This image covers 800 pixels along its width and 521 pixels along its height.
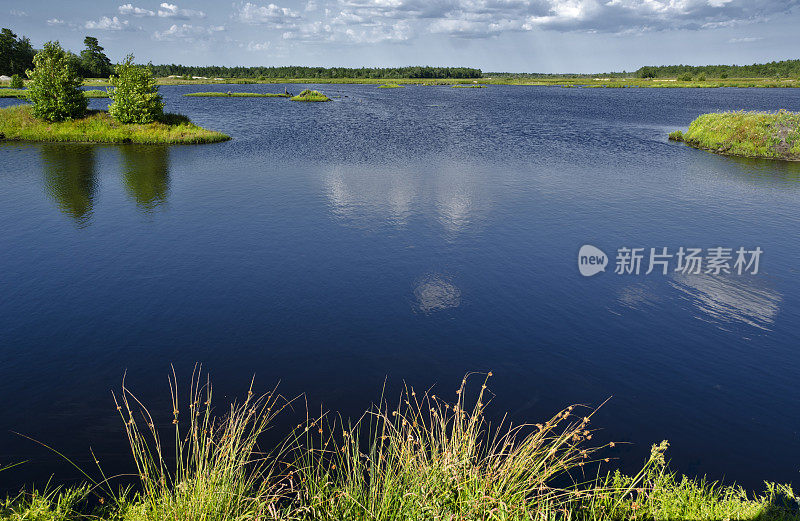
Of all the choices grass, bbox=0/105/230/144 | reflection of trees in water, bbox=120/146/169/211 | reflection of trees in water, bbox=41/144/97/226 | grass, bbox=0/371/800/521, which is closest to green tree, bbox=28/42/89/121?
grass, bbox=0/105/230/144

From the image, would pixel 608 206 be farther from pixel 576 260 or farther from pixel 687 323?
pixel 687 323

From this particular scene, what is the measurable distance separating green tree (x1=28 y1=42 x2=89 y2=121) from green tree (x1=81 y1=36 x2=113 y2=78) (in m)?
125

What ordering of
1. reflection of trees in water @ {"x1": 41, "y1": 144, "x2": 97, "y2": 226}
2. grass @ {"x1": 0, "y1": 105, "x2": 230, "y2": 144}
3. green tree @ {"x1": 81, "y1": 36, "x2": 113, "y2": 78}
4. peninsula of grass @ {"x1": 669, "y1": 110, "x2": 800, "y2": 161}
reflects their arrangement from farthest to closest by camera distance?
green tree @ {"x1": 81, "y1": 36, "x2": 113, "y2": 78}
grass @ {"x1": 0, "y1": 105, "x2": 230, "y2": 144}
peninsula of grass @ {"x1": 669, "y1": 110, "x2": 800, "y2": 161}
reflection of trees in water @ {"x1": 41, "y1": 144, "x2": 97, "y2": 226}

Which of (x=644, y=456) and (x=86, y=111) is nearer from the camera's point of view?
(x=644, y=456)

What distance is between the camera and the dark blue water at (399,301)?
597 inches

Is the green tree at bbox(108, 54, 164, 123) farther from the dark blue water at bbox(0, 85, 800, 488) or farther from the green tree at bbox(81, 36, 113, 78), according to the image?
the green tree at bbox(81, 36, 113, 78)

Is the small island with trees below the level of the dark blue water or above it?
above

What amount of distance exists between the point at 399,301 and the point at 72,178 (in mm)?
37856

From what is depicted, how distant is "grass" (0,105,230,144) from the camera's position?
61.6 metres

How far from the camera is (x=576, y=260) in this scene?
26.6m

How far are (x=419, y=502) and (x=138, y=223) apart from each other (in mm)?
30280

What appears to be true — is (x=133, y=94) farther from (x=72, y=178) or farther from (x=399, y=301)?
(x=399, y=301)

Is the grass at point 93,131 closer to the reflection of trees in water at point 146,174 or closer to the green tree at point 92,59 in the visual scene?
the reflection of trees in water at point 146,174

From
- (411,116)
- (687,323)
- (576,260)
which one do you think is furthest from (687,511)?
(411,116)
